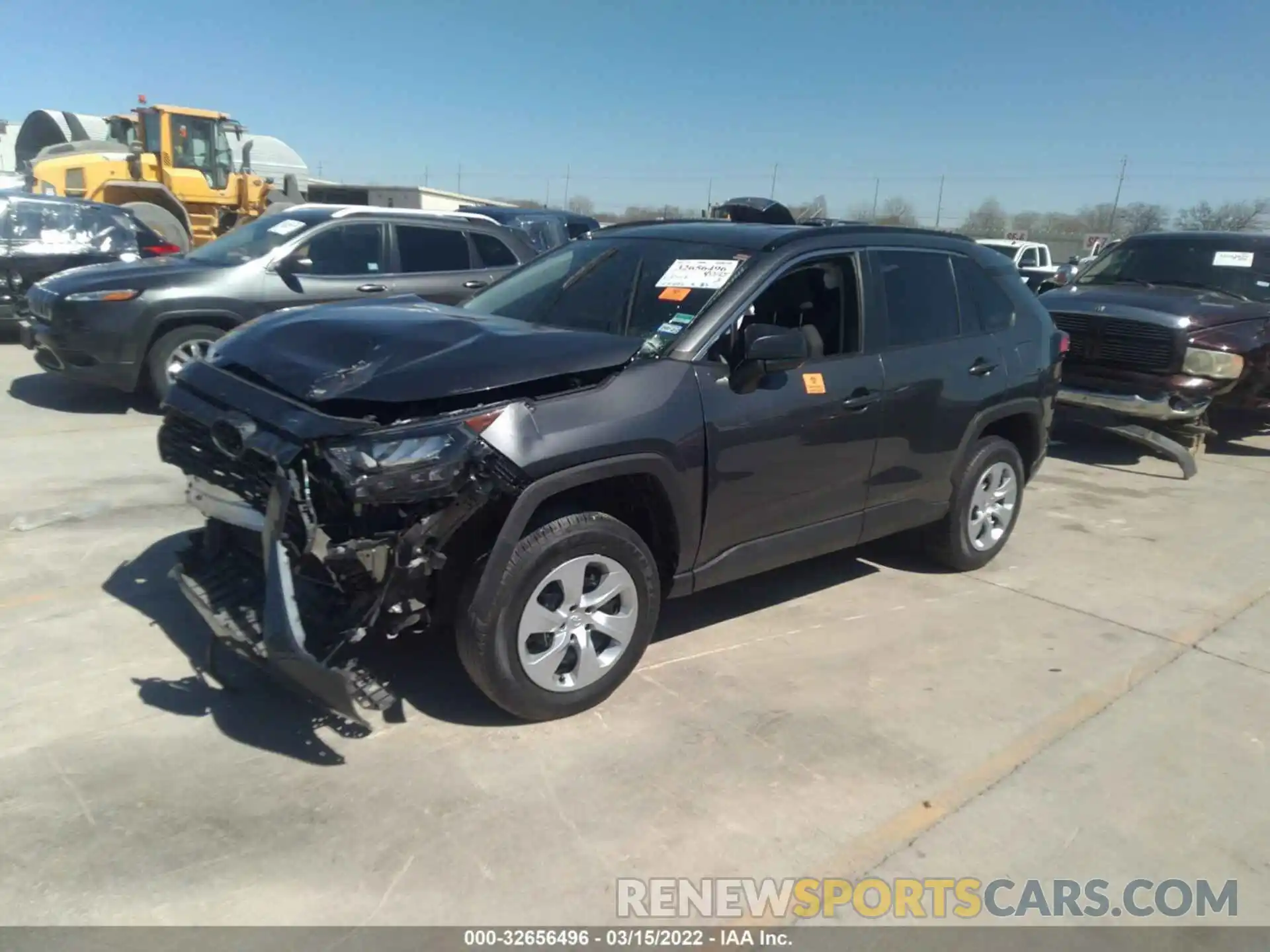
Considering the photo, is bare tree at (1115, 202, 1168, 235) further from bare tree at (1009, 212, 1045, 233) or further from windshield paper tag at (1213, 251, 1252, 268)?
windshield paper tag at (1213, 251, 1252, 268)

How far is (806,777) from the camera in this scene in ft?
11.4

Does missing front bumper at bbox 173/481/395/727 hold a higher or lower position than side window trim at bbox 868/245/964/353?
lower

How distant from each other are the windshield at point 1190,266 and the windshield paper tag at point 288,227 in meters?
7.77

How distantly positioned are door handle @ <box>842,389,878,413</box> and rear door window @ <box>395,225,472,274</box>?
5389mm

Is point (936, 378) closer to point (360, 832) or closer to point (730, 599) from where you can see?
point (730, 599)

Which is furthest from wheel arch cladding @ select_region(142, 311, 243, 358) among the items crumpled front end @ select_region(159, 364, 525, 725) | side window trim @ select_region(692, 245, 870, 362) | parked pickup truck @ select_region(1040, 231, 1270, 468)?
parked pickup truck @ select_region(1040, 231, 1270, 468)

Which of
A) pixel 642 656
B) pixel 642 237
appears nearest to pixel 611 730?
Result: pixel 642 656

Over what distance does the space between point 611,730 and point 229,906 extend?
1.46 m

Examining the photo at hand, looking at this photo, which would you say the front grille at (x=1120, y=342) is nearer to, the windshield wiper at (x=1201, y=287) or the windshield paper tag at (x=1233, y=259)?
the windshield wiper at (x=1201, y=287)

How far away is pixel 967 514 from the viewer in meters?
5.45

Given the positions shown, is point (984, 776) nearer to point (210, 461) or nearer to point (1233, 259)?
point (210, 461)

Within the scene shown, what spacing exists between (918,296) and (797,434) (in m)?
1.29

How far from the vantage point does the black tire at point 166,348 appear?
794 cm

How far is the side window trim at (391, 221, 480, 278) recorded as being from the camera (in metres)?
8.72
